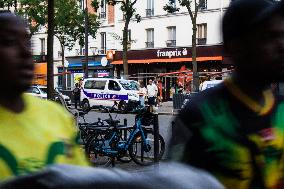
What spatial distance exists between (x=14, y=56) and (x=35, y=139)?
0.29 meters

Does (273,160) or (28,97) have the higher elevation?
(28,97)

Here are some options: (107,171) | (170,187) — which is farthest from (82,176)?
(170,187)

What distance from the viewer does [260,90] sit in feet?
7.67

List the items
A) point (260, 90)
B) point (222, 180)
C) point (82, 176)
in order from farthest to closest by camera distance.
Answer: point (260, 90) < point (222, 180) < point (82, 176)

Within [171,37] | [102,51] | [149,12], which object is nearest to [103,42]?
[102,51]

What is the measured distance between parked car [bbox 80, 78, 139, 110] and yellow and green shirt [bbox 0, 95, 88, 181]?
28112 mm

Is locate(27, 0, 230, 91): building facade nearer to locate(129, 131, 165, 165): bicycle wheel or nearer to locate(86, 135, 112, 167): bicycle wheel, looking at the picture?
locate(129, 131, 165, 165): bicycle wheel

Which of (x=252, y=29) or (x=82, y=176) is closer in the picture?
(x=82, y=176)

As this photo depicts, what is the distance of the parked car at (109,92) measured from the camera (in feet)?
105

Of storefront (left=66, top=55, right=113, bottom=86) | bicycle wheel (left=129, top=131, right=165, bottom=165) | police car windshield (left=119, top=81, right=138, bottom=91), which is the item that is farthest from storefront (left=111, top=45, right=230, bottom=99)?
bicycle wheel (left=129, top=131, right=165, bottom=165)

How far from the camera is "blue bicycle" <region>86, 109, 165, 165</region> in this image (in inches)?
453

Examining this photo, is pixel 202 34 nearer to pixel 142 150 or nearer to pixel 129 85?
pixel 129 85

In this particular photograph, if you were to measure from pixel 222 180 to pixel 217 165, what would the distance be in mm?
51

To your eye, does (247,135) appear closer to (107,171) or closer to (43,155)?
(43,155)
